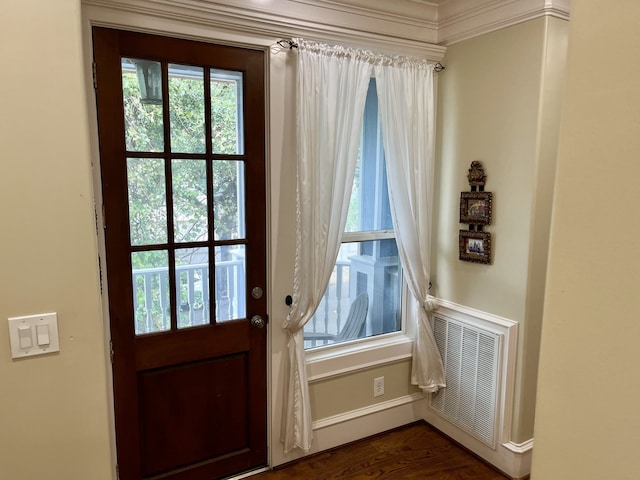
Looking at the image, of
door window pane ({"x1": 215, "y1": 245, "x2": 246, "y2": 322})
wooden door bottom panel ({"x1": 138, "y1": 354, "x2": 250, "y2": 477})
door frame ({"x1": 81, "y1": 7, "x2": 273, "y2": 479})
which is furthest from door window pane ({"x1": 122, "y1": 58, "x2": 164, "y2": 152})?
wooden door bottom panel ({"x1": 138, "y1": 354, "x2": 250, "y2": 477})

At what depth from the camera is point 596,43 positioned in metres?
0.57

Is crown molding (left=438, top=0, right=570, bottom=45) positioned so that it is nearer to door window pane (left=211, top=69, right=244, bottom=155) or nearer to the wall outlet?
door window pane (left=211, top=69, right=244, bottom=155)

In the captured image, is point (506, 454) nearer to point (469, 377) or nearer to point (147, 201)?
point (469, 377)

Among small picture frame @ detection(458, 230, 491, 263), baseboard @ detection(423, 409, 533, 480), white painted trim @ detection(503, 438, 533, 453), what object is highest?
small picture frame @ detection(458, 230, 491, 263)

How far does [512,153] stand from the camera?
7.41 feet

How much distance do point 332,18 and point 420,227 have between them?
4.15ft

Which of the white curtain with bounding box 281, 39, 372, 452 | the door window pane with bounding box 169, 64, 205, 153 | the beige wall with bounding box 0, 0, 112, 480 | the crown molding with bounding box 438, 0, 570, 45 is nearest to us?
the beige wall with bounding box 0, 0, 112, 480

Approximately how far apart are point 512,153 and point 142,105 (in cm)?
185

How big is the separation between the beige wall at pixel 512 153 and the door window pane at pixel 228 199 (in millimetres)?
1285

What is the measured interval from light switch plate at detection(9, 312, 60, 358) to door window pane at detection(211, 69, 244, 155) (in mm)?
1059

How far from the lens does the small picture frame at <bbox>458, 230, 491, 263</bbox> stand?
2.39 m

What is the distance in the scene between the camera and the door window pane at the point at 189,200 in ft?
6.65

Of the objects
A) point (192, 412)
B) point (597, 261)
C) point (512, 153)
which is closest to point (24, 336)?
point (192, 412)

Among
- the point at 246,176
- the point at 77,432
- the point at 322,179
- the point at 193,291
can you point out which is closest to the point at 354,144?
the point at 322,179
